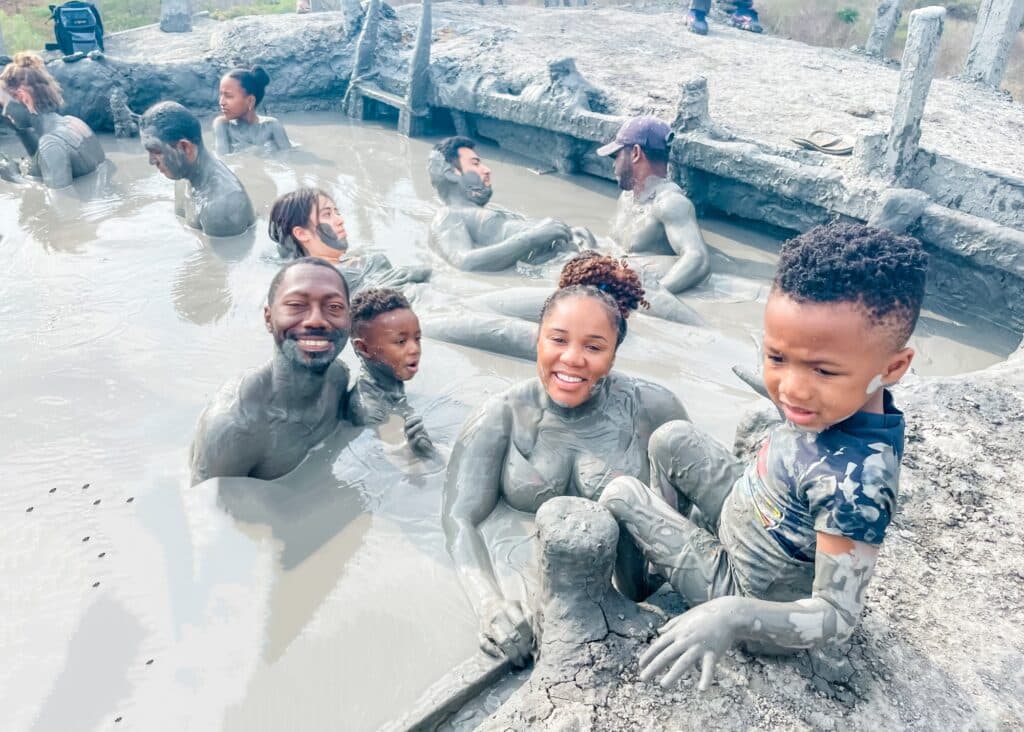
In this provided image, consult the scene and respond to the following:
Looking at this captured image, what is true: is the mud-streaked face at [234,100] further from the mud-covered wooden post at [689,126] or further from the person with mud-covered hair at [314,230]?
the mud-covered wooden post at [689,126]

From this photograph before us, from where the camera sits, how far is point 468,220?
614 cm

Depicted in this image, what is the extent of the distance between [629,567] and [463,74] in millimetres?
8254

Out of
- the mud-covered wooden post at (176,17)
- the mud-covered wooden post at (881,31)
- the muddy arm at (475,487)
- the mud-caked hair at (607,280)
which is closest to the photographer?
the muddy arm at (475,487)

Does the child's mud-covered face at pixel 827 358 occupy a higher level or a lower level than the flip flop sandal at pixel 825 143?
higher

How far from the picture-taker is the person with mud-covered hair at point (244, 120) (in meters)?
8.27

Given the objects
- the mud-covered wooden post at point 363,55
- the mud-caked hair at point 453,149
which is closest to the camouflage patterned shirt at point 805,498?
the mud-caked hair at point 453,149

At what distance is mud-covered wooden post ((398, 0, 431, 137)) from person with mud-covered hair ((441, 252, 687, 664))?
23.9 feet

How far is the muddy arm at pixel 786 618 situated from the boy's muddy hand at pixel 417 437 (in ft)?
6.26

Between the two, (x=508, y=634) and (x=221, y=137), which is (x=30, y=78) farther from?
(x=508, y=634)

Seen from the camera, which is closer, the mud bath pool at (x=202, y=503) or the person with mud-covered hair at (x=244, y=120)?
the mud bath pool at (x=202, y=503)

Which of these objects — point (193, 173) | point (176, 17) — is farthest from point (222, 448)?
point (176, 17)

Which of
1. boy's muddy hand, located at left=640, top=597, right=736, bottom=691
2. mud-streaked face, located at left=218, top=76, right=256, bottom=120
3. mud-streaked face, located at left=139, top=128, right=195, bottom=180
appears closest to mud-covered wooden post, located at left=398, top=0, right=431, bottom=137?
mud-streaked face, located at left=218, top=76, right=256, bottom=120

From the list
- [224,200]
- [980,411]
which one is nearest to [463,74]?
[224,200]

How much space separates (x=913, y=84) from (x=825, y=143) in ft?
3.68
